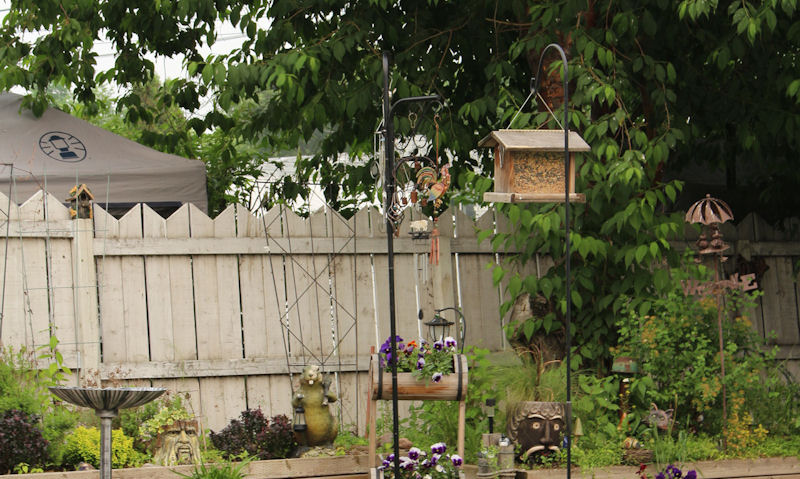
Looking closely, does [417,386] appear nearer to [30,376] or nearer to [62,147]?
[30,376]

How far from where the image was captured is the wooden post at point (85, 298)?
6.80 metres

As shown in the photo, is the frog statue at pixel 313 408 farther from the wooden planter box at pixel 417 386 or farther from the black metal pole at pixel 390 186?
the black metal pole at pixel 390 186

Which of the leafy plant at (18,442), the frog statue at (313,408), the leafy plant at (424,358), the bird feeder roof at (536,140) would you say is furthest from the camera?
the frog statue at (313,408)

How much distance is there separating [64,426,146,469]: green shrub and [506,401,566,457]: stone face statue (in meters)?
2.37

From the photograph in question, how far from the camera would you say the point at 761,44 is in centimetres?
705

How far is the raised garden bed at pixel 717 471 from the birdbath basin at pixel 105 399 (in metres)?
2.17

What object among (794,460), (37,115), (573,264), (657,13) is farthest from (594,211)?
(37,115)

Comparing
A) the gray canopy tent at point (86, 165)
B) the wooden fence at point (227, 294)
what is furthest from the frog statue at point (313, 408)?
the gray canopy tent at point (86, 165)

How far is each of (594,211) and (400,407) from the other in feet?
7.22

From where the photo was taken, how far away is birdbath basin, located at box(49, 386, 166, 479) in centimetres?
468

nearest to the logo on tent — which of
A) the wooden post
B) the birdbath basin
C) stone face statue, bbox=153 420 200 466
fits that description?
the wooden post

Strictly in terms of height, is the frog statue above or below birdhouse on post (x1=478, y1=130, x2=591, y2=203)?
below

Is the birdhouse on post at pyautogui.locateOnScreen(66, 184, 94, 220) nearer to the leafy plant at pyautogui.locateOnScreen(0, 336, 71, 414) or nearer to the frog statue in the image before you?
the leafy plant at pyautogui.locateOnScreen(0, 336, 71, 414)

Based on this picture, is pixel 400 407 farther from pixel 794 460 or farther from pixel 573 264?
pixel 794 460
